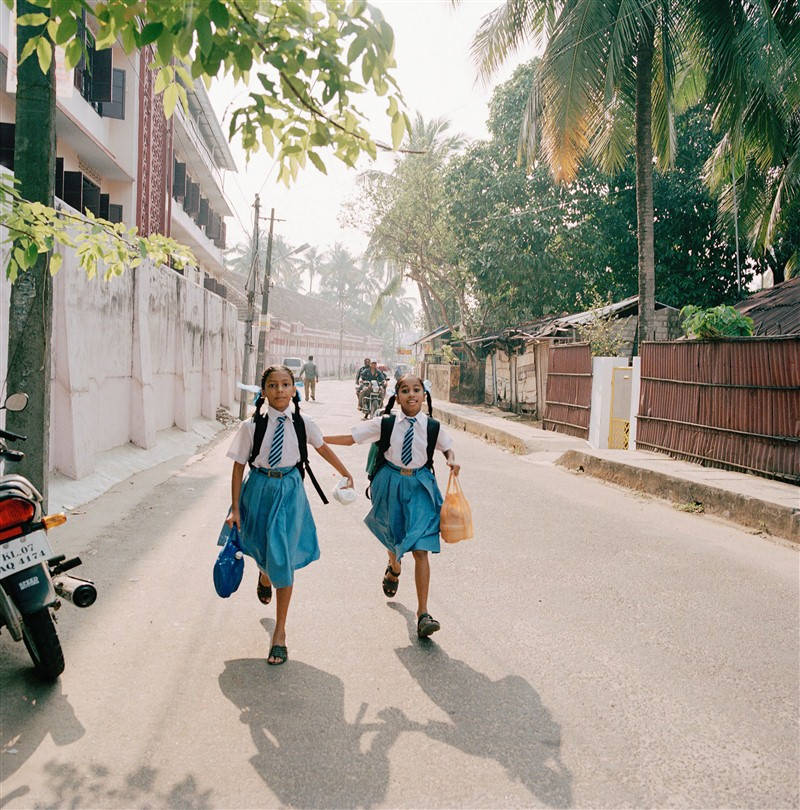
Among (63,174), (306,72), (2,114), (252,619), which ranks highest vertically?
(2,114)

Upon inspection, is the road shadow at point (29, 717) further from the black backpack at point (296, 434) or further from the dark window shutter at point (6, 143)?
the dark window shutter at point (6, 143)

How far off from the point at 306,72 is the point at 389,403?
7.46ft

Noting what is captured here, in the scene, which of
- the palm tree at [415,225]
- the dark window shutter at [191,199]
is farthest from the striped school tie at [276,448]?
the palm tree at [415,225]

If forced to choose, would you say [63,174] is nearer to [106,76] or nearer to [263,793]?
[106,76]

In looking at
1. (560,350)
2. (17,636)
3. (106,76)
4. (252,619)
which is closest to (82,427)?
(252,619)

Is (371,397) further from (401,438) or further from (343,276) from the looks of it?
(343,276)

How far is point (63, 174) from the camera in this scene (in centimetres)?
1327

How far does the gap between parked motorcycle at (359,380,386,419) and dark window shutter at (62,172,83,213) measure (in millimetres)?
9613

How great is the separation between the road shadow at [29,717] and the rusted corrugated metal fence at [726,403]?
8.37m

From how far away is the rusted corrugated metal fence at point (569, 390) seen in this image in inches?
617

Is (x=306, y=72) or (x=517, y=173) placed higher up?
(x=517, y=173)

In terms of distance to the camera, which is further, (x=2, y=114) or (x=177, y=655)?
(x=2, y=114)

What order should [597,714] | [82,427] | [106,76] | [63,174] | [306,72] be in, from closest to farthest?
1. [306,72]
2. [597,714]
3. [82,427]
4. [63,174]
5. [106,76]

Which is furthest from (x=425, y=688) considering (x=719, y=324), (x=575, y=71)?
(x=575, y=71)
